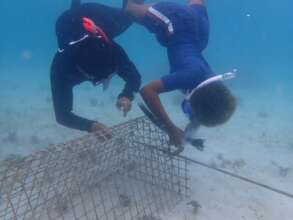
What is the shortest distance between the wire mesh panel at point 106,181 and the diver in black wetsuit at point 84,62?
0.54 m

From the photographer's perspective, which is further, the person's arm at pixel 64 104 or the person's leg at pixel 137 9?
the person's leg at pixel 137 9

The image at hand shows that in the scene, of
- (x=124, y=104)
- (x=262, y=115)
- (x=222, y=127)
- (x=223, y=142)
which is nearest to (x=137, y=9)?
(x=124, y=104)

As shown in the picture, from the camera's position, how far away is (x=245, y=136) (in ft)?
33.7

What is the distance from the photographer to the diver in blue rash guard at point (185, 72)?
4.68 m

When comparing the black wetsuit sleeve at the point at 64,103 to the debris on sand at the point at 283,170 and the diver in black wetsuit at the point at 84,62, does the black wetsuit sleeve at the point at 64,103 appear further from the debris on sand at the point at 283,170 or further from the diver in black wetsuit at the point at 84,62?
the debris on sand at the point at 283,170

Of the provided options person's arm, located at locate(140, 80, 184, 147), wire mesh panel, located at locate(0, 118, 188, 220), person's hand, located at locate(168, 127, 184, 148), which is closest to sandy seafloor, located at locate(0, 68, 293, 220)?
wire mesh panel, located at locate(0, 118, 188, 220)

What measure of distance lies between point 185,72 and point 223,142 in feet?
16.8

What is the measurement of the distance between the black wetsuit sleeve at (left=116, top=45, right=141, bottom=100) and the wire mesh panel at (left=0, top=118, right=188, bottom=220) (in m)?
0.48

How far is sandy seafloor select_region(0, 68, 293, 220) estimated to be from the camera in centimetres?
620

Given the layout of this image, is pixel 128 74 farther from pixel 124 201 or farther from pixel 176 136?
→ pixel 124 201

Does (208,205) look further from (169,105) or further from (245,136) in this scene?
(169,105)

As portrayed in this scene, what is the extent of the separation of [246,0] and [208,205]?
96968 mm

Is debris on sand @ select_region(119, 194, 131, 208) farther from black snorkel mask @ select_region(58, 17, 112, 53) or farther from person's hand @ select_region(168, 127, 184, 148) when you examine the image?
black snorkel mask @ select_region(58, 17, 112, 53)

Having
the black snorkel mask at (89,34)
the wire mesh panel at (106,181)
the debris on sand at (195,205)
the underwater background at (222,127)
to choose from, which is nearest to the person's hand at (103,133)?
the wire mesh panel at (106,181)
